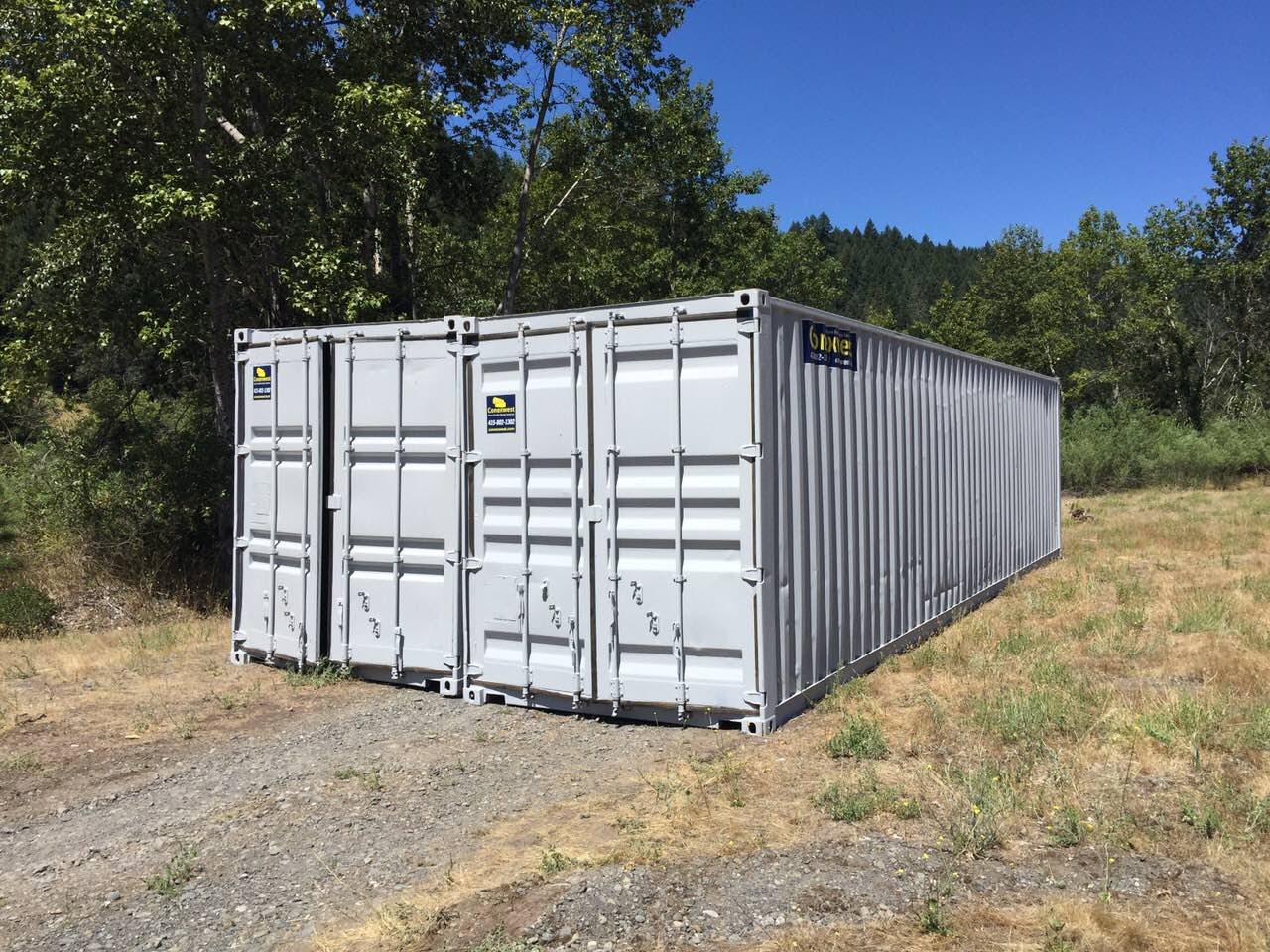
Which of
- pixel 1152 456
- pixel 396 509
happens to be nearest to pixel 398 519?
pixel 396 509

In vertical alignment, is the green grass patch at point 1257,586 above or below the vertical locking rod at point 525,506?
below

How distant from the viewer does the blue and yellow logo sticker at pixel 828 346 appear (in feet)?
21.5

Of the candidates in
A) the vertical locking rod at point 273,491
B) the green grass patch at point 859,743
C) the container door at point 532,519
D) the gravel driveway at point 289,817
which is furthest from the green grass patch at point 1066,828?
the vertical locking rod at point 273,491

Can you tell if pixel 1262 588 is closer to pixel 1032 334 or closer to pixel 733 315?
pixel 733 315

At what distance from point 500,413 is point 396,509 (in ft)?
4.06

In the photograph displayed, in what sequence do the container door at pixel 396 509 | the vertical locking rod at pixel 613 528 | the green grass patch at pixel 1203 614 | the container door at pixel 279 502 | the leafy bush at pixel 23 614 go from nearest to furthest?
the vertical locking rod at pixel 613 528 < the container door at pixel 396 509 < the container door at pixel 279 502 < the green grass patch at pixel 1203 614 < the leafy bush at pixel 23 614

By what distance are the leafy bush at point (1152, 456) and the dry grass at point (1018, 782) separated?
2193cm

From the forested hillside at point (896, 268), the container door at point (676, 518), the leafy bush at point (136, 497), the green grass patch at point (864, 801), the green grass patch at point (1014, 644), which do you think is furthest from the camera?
the forested hillside at point (896, 268)

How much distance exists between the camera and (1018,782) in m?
4.82

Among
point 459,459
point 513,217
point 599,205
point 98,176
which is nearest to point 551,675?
point 459,459

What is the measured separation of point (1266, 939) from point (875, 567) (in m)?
4.39

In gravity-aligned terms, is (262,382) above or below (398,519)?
above

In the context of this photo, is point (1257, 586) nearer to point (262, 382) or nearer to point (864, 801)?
point (864, 801)

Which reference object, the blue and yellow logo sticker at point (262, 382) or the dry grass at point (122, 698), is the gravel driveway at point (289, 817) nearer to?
the dry grass at point (122, 698)
